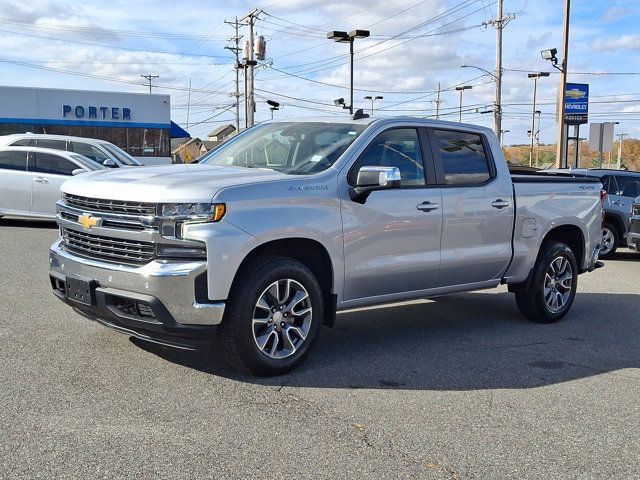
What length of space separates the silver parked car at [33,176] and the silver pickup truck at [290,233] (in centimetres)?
896

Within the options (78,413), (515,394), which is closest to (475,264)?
(515,394)

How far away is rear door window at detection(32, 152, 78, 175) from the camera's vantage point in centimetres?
1479

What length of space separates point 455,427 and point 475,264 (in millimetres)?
2555

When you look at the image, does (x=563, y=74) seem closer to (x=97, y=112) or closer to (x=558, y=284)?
(x=97, y=112)

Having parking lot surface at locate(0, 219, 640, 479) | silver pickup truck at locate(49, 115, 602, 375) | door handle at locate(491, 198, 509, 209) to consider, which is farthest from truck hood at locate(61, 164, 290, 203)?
door handle at locate(491, 198, 509, 209)

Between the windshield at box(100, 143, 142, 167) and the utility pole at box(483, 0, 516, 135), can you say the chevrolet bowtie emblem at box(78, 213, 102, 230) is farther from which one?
the utility pole at box(483, 0, 516, 135)

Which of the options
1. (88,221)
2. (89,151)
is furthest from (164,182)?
(89,151)

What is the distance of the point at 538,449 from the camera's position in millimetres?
4234

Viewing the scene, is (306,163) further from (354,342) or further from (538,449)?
(538,449)

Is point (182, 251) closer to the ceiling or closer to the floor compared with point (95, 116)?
closer to the floor

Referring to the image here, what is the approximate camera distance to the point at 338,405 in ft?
15.9

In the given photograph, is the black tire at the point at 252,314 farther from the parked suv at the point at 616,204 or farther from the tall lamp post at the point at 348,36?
the tall lamp post at the point at 348,36

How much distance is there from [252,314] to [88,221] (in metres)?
1.36

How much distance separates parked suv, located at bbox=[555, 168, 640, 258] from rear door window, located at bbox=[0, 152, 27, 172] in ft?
35.8
